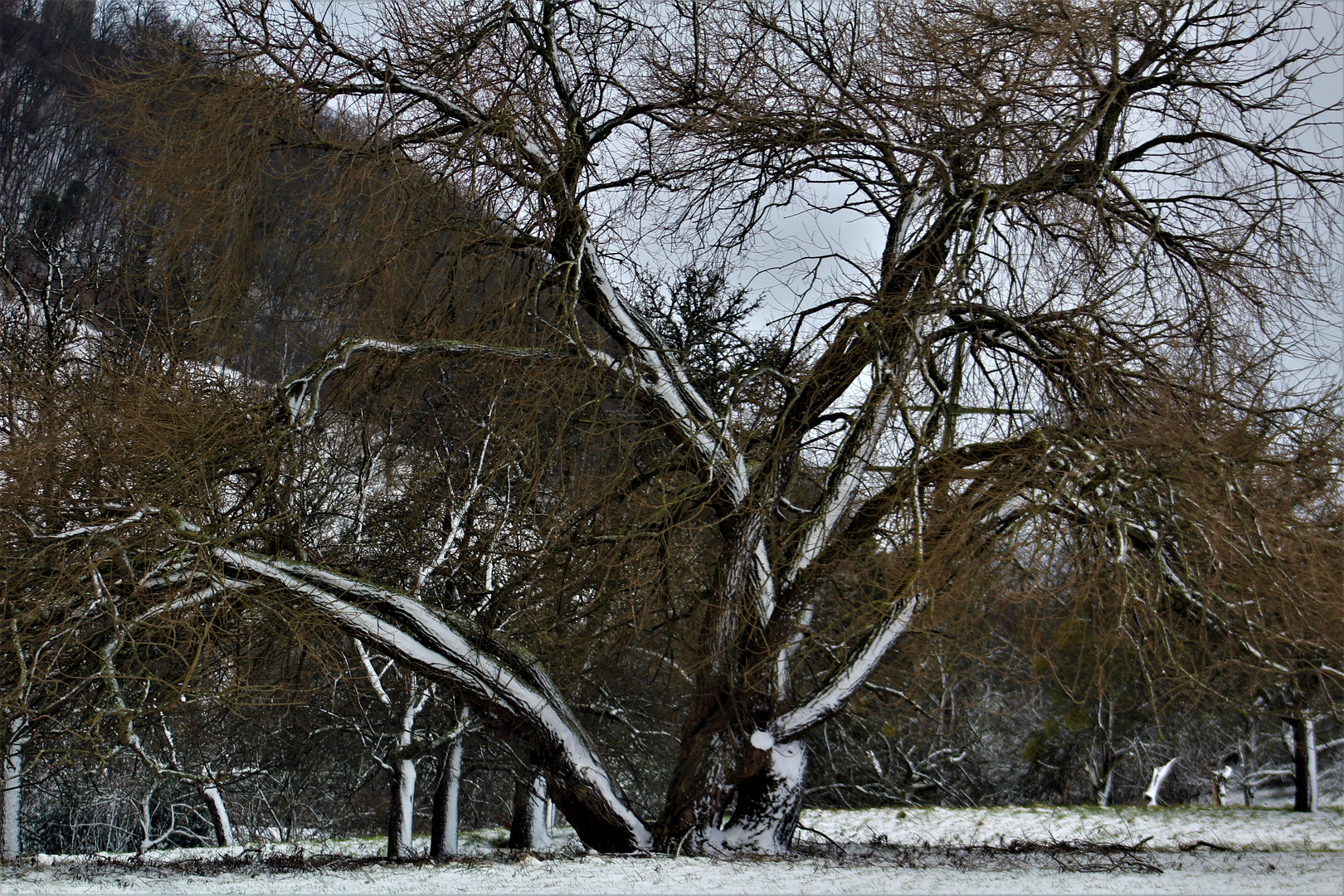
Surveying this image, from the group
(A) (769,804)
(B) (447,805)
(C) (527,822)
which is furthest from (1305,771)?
(B) (447,805)

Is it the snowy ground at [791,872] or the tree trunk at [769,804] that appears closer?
the snowy ground at [791,872]

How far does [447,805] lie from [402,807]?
0.69 meters

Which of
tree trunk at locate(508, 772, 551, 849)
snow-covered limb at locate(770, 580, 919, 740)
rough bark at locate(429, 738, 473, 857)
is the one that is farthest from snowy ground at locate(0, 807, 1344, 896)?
tree trunk at locate(508, 772, 551, 849)

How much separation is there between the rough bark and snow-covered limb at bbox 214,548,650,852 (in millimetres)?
3588

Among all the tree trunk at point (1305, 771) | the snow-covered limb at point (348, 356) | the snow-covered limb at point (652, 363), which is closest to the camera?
the snow-covered limb at point (348, 356)

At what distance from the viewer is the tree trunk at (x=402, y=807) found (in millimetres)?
8977

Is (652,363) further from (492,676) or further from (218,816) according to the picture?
(218,816)

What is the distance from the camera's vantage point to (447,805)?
9680 millimetres

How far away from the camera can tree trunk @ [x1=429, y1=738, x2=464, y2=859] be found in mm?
9453

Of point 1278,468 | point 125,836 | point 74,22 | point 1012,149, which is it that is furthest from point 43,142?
point 1278,468

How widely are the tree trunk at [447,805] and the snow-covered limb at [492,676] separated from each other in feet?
11.8

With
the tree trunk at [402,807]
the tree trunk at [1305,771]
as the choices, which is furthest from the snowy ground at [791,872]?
the tree trunk at [1305,771]

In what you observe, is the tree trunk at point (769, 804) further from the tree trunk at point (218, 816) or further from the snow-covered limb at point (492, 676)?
the tree trunk at point (218, 816)

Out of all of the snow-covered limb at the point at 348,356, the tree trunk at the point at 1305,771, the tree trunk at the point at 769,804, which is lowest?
the tree trunk at the point at 1305,771
